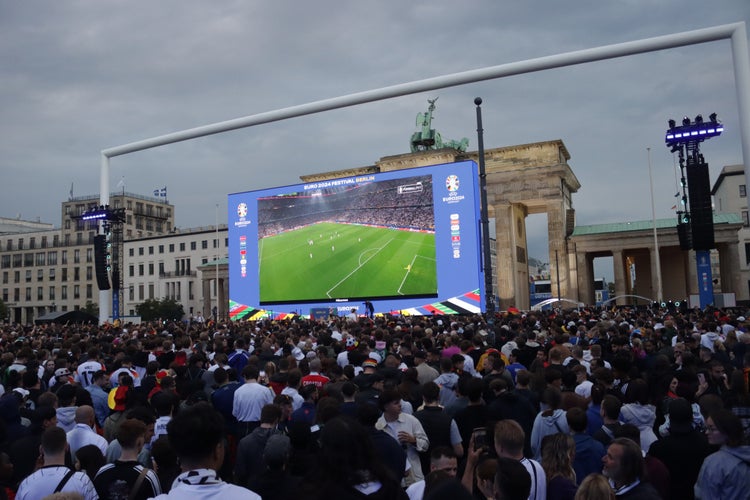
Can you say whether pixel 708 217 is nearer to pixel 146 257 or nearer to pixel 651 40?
pixel 651 40

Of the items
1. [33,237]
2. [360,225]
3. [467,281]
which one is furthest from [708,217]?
[33,237]

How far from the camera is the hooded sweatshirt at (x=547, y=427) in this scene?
19.5ft

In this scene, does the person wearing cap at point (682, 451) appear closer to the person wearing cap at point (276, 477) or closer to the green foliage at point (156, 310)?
the person wearing cap at point (276, 477)

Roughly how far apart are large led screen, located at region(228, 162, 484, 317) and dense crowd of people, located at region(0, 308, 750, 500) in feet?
96.4

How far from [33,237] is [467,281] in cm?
8413

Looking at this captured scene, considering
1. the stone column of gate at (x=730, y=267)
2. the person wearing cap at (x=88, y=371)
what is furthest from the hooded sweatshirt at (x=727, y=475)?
the stone column of gate at (x=730, y=267)

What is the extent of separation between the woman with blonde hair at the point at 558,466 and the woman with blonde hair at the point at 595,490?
0.83 meters

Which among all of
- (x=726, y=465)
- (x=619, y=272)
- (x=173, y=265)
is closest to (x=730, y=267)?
(x=619, y=272)

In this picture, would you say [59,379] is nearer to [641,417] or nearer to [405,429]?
[405,429]

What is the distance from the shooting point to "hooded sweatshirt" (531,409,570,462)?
19.5 feet

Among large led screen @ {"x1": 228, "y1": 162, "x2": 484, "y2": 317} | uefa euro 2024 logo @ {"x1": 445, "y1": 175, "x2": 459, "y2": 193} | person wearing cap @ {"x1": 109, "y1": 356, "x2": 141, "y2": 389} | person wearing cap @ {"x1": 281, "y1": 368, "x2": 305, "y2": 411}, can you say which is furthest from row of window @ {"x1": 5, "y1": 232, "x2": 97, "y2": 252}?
person wearing cap @ {"x1": 281, "y1": 368, "x2": 305, "y2": 411}

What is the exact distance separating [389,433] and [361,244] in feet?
131

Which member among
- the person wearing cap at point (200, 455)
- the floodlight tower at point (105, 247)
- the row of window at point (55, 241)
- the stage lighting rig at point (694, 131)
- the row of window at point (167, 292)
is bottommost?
the person wearing cap at point (200, 455)

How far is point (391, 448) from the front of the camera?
5039 millimetres
